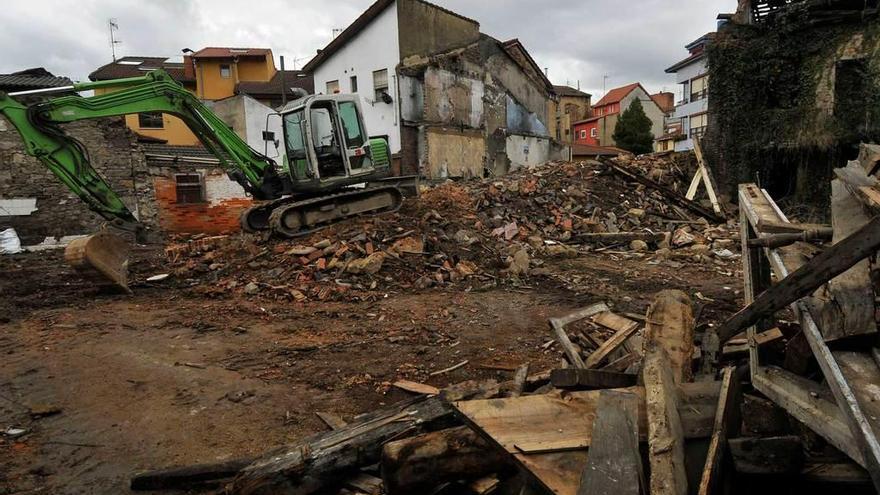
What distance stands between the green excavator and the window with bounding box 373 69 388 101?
1254 cm

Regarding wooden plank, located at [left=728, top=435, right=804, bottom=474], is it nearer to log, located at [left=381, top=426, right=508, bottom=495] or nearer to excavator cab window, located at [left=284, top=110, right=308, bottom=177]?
log, located at [left=381, top=426, right=508, bottom=495]

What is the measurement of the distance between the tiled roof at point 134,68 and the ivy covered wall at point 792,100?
35.3 meters

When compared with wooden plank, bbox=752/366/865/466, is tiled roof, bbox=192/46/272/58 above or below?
above

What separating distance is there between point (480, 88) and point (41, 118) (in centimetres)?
2011

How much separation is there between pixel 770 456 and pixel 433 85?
2336 cm

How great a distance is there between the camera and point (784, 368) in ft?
8.57

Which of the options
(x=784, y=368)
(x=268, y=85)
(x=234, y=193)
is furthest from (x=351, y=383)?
(x=268, y=85)

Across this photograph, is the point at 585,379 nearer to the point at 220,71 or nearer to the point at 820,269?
the point at 820,269

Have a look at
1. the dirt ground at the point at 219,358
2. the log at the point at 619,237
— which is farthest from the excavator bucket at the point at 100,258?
the log at the point at 619,237

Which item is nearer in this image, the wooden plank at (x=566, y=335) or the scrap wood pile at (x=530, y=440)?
the scrap wood pile at (x=530, y=440)

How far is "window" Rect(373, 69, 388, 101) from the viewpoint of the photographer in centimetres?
2425

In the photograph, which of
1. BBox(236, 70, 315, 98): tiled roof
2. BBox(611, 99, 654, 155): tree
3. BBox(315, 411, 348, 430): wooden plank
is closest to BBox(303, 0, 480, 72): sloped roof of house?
BBox(236, 70, 315, 98): tiled roof

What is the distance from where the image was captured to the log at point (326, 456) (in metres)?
2.96

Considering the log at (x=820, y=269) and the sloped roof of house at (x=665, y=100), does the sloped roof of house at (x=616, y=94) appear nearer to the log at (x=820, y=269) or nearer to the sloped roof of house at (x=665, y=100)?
the sloped roof of house at (x=665, y=100)
